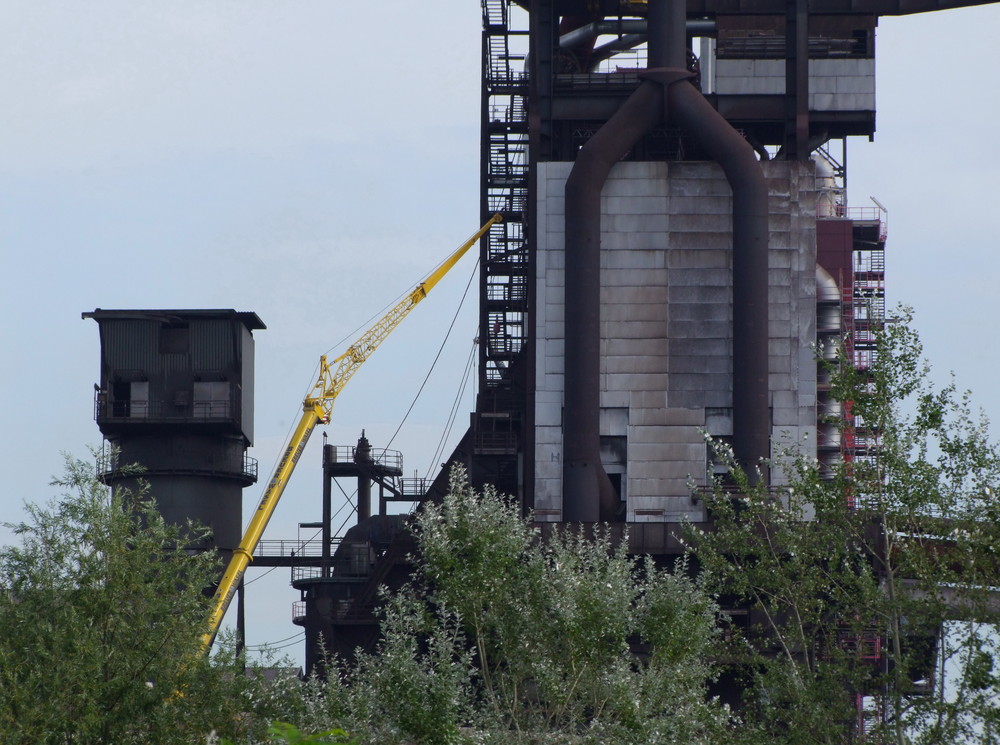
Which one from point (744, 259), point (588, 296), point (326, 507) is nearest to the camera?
point (744, 259)

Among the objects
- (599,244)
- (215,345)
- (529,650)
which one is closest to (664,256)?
(599,244)

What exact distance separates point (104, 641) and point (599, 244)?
4363cm

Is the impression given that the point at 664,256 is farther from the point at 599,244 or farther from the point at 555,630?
the point at 555,630

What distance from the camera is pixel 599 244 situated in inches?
2876

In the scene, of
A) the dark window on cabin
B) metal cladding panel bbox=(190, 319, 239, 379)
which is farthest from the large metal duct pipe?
the dark window on cabin

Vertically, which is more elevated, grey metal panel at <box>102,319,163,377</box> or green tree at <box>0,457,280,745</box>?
grey metal panel at <box>102,319,163,377</box>

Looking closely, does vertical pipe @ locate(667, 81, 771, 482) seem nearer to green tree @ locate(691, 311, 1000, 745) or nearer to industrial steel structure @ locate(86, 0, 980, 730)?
industrial steel structure @ locate(86, 0, 980, 730)

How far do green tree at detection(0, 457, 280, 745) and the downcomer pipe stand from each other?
37719 mm

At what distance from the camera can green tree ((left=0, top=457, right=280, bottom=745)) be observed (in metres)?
30.2

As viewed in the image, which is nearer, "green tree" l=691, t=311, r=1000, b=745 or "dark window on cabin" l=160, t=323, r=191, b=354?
"green tree" l=691, t=311, r=1000, b=745

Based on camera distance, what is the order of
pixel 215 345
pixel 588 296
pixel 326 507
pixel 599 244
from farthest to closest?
pixel 326 507 → pixel 215 345 → pixel 599 244 → pixel 588 296

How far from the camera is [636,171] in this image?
246 ft

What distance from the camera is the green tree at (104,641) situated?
99.2 feet

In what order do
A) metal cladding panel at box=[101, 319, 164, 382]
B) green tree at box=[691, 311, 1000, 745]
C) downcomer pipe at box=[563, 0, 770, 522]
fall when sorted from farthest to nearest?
metal cladding panel at box=[101, 319, 164, 382] < downcomer pipe at box=[563, 0, 770, 522] < green tree at box=[691, 311, 1000, 745]
